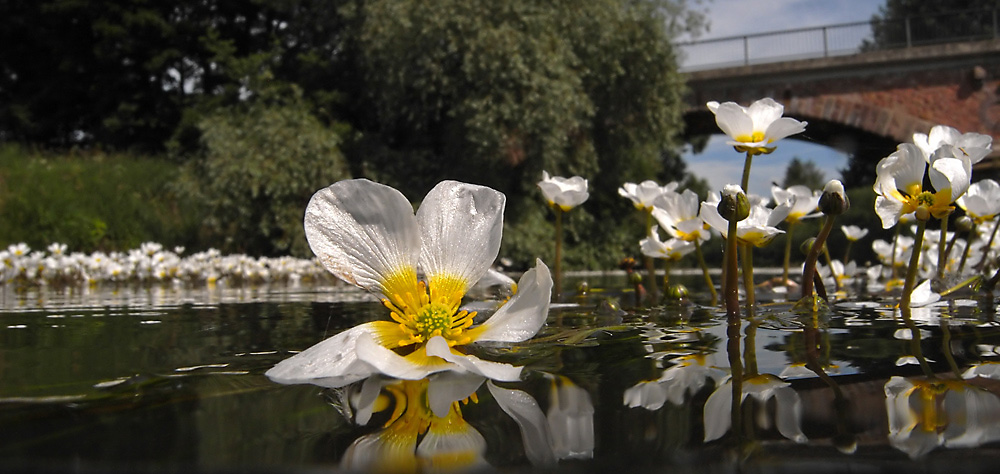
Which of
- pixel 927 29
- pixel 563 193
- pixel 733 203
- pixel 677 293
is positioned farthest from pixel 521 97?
pixel 927 29

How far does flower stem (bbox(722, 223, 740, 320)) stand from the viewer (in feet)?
3.42

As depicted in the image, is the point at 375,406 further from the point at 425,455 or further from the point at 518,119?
the point at 518,119

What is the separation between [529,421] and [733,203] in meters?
0.61

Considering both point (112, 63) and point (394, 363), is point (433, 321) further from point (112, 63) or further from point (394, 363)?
point (112, 63)

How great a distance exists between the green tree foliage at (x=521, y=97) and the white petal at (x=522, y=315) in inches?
343

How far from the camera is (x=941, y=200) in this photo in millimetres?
1056

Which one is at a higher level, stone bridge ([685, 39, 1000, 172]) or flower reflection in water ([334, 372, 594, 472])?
stone bridge ([685, 39, 1000, 172])

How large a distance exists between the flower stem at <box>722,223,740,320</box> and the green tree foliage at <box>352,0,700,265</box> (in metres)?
8.30

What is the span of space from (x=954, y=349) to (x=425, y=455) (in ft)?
2.04

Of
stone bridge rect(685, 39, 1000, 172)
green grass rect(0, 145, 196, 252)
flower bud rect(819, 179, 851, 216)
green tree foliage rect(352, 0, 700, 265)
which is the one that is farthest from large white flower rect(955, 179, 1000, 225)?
stone bridge rect(685, 39, 1000, 172)

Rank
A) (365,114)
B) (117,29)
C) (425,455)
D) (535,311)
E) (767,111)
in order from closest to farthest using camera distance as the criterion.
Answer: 1. (425,455)
2. (535,311)
3. (767,111)
4. (365,114)
5. (117,29)

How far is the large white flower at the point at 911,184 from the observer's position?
1.03 meters

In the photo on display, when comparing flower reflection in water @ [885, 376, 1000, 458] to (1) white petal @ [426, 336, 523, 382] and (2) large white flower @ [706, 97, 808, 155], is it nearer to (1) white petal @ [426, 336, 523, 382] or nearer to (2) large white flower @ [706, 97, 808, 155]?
(1) white petal @ [426, 336, 523, 382]

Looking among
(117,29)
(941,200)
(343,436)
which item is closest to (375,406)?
(343,436)
